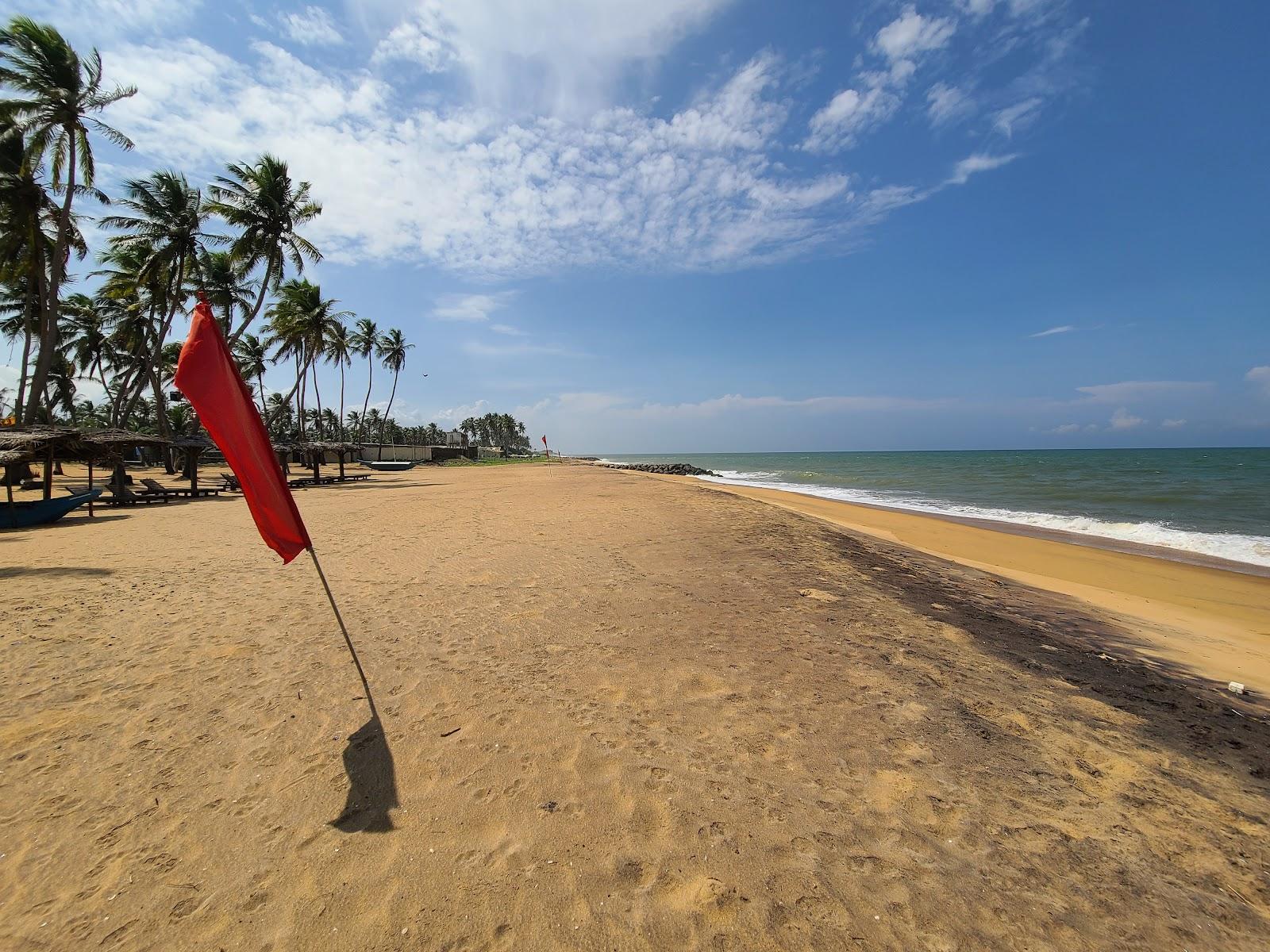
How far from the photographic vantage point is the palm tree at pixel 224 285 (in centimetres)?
2801

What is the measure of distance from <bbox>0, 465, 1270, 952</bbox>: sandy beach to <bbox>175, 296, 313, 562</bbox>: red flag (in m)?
1.33

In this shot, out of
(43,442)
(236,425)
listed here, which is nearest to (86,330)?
(43,442)

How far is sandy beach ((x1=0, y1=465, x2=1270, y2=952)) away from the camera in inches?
80.0

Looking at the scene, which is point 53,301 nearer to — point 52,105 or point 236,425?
point 52,105

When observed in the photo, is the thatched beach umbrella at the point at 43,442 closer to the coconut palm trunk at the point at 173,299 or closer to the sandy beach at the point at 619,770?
the sandy beach at the point at 619,770

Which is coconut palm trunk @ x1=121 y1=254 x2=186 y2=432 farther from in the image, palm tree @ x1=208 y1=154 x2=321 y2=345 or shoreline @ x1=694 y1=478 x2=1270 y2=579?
shoreline @ x1=694 y1=478 x2=1270 y2=579

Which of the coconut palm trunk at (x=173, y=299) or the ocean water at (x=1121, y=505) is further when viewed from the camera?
the coconut palm trunk at (x=173, y=299)

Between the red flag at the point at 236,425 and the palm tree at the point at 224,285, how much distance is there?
1248 inches

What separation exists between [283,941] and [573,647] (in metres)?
2.83

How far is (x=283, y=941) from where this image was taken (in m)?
1.88

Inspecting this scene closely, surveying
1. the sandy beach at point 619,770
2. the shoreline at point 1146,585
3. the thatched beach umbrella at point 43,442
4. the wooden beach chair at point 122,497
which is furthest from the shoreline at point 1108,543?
the wooden beach chair at point 122,497

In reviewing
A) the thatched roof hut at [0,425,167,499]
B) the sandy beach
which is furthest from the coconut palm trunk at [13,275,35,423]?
the sandy beach

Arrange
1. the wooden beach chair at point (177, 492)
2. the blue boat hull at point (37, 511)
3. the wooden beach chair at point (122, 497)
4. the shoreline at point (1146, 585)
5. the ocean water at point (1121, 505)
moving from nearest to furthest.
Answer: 1. the shoreline at point (1146, 585)
2. the blue boat hull at point (37, 511)
3. the ocean water at point (1121, 505)
4. the wooden beach chair at point (122, 497)
5. the wooden beach chair at point (177, 492)

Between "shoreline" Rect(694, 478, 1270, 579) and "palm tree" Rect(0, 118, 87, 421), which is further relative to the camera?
"palm tree" Rect(0, 118, 87, 421)
